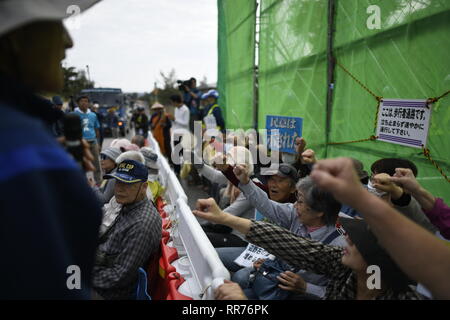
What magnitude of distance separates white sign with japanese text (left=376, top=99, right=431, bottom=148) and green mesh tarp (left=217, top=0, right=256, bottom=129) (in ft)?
12.0

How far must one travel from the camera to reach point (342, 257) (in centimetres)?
143

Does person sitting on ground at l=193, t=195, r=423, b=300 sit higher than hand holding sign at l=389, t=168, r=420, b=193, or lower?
lower

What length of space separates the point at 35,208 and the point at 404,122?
2.76 metres

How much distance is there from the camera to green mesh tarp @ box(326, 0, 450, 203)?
223 cm

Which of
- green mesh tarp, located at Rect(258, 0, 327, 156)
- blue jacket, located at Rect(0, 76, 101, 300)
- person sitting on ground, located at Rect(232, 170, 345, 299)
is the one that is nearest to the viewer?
blue jacket, located at Rect(0, 76, 101, 300)

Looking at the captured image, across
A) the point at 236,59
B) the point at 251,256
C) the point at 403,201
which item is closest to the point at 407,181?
the point at 403,201

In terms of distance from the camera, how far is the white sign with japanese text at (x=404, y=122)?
2.37 metres

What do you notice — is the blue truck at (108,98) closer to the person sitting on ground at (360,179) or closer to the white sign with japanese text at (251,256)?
the white sign with japanese text at (251,256)

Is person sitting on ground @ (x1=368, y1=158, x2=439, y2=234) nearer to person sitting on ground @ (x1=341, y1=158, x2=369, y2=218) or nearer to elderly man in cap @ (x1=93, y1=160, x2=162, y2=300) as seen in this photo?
person sitting on ground @ (x1=341, y1=158, x2=369, y2=218)

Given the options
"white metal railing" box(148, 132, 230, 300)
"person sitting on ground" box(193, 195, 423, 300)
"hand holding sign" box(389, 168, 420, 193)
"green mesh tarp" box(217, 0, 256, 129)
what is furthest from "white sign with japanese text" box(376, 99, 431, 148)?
"green mesh tarp" box(217, 0, 256, 129)

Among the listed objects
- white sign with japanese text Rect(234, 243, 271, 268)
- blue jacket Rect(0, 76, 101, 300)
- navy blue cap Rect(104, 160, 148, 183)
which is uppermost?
blue jacket Rect(0, 76, 101, 300)

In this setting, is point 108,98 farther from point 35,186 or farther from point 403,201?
point 35,186

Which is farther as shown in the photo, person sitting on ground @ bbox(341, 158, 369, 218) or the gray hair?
person sitting on ground @ bbox(341, 158, 369, 218)

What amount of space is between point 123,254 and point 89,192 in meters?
1.41
